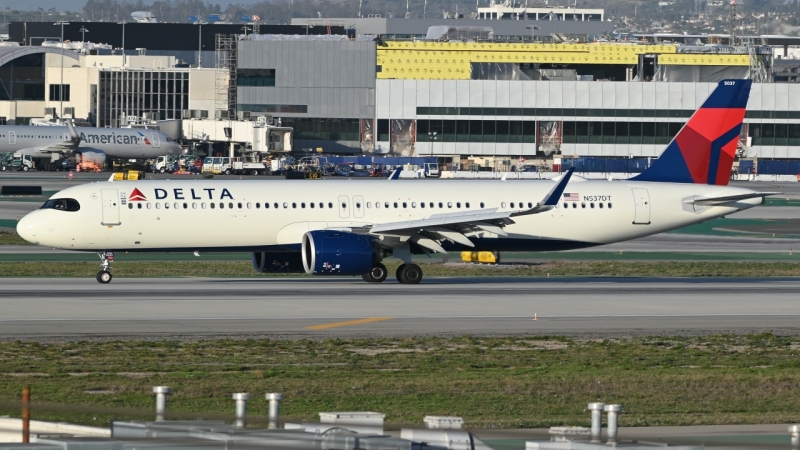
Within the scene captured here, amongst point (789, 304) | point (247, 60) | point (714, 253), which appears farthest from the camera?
point (247, 60)

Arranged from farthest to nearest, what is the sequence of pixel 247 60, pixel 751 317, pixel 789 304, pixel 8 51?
1. pixel 8 51
2. pixel 247 60
3. pixel 789 304
4. pixel 751 317

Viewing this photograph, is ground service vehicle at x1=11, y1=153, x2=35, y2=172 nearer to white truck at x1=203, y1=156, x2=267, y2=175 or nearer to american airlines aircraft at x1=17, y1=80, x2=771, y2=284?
white truck at x1=203, y1=156, x2=267, y2=175

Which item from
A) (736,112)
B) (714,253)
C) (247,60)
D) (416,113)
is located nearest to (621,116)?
(416,113)

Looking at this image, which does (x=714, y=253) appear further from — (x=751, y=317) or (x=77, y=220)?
(x=77, y=220)

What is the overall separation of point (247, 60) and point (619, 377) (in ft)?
412

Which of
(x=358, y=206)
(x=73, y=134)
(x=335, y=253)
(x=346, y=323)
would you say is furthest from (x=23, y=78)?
(x=346, y=323)

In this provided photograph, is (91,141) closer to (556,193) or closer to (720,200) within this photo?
(720,200)

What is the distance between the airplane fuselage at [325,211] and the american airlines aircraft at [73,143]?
8662cm

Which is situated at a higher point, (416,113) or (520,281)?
(416,113)

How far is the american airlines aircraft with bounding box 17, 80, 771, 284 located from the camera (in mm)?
39938

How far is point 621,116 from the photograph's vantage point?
5295 inches

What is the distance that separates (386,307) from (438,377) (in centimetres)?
1221

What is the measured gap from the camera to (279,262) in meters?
41.8

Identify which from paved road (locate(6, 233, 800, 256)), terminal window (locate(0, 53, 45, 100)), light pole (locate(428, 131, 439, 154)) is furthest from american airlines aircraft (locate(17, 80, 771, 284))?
terminal window (locate(0, 53, 45, 100))
